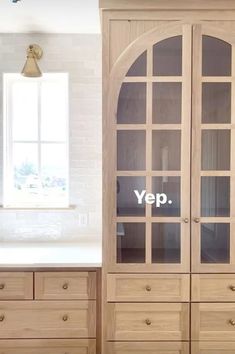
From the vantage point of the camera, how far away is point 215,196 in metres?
2.13

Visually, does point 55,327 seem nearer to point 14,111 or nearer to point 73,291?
point 73,291

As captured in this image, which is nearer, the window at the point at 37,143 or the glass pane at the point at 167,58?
the glass pane at the point at 167,58

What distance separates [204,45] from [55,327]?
1932mm

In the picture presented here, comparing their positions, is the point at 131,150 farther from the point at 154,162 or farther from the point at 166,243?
the point at 166,243

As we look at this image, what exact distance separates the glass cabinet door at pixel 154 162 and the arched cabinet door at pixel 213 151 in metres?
0.06

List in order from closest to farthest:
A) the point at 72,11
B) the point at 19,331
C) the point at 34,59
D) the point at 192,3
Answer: the point at 192,3 < the point at 19,331 < the point at 72,11 < the point at 34,59

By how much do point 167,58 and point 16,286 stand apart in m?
1.66

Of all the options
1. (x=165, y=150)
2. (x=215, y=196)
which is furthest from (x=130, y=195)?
(x=215, y=196)

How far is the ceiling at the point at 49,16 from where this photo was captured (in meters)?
2.32

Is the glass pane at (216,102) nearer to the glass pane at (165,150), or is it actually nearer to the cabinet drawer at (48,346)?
the glass pane at (165,150)

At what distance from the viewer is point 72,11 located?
2434 mm

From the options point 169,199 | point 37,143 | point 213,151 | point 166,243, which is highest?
point 37,143

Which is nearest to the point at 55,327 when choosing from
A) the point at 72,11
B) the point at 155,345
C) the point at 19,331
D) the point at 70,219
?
the point at 19,331

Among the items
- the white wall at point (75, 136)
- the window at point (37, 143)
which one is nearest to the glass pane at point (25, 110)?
the window at point (37, 143)
